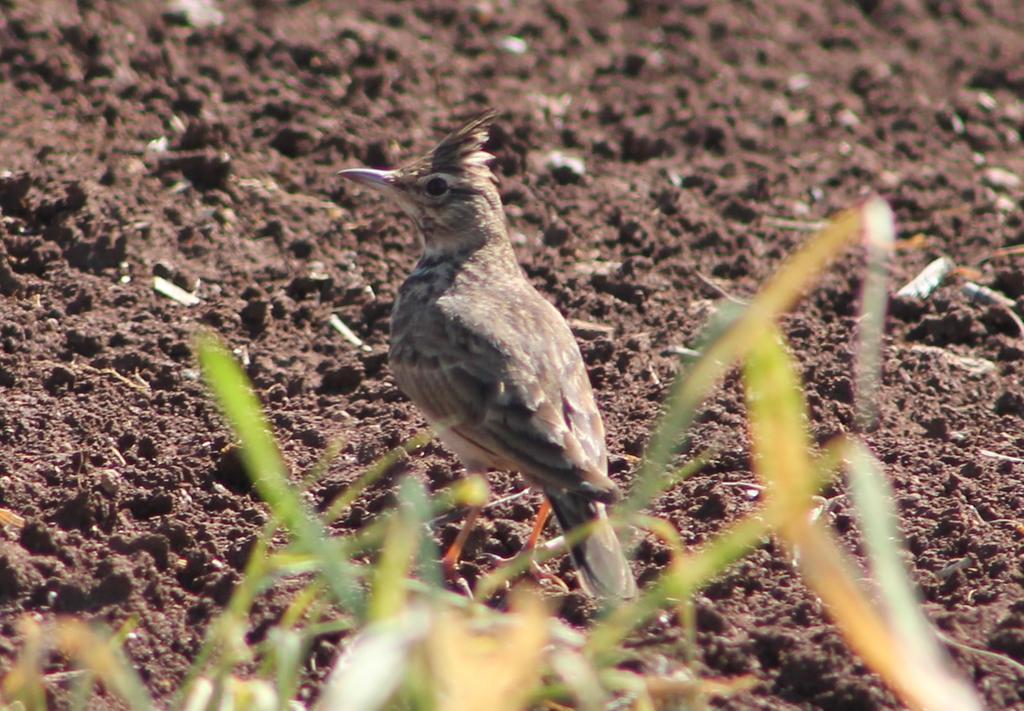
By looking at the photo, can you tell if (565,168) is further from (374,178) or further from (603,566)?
(603,566)

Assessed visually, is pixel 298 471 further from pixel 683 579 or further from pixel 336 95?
pixel 336 95

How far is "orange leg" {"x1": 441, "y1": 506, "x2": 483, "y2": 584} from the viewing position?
201 inches

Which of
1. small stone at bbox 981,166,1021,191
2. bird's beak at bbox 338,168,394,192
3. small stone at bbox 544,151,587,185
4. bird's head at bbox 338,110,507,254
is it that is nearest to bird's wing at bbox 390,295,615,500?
bird's head at bbox 338,110,507,254

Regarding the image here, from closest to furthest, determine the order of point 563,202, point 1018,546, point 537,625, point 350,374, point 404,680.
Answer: point 537,625, point 404,680, point 1018,546, point 350,374, point 563,202

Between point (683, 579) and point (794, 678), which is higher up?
point (683, 579)

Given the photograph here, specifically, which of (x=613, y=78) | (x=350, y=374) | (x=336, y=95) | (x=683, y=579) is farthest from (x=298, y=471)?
(x=613, y=78)

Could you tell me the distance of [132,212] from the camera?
710 cm

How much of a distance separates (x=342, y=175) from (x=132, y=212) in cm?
141

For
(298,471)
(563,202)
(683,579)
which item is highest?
(683,579)

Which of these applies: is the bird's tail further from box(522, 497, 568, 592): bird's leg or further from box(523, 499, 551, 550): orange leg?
box(523, 499, 551, 550): orange leg

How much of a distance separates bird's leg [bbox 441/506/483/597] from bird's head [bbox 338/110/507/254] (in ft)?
4.92

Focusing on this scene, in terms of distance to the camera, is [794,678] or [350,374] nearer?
[794,678]

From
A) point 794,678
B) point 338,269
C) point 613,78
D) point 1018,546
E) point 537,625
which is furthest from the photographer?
point 613,78

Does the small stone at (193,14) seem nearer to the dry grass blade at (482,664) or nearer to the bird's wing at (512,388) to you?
the bird's wing at (512,388)
